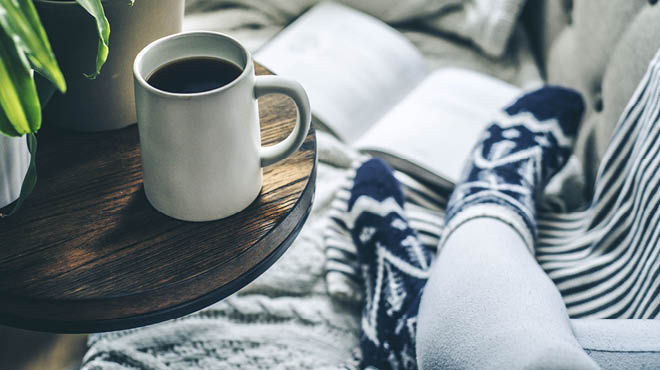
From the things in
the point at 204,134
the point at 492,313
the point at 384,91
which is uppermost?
the point at 204,134

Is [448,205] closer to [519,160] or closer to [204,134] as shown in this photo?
[519,160]

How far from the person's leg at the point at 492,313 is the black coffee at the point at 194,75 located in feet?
0.81

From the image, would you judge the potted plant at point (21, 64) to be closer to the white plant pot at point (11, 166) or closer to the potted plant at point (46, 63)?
the potted plant at point (46, 63)

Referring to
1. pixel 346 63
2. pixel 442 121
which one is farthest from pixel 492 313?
pixel 346 63

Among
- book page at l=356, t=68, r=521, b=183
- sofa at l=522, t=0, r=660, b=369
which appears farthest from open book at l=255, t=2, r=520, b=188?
sofa at l=522, t=0, r=660, b=369

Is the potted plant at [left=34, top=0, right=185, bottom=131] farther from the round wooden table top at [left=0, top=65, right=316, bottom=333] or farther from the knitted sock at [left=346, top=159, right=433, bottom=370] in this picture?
the knitted sock at [left=346, top=159, right=433, bottom=370]

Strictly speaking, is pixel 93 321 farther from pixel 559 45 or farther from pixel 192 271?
pixel 559 45

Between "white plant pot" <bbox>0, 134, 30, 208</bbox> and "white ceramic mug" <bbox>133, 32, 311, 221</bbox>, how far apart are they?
84 millimetres

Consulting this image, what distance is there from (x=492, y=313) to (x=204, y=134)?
0.25m

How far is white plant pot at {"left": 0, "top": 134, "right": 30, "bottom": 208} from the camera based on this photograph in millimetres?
366

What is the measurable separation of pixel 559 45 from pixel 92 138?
716mm

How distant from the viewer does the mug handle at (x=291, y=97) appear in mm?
363

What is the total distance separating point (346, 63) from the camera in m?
0.88

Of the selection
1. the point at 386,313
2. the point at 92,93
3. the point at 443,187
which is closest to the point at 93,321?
the point at 92,93
